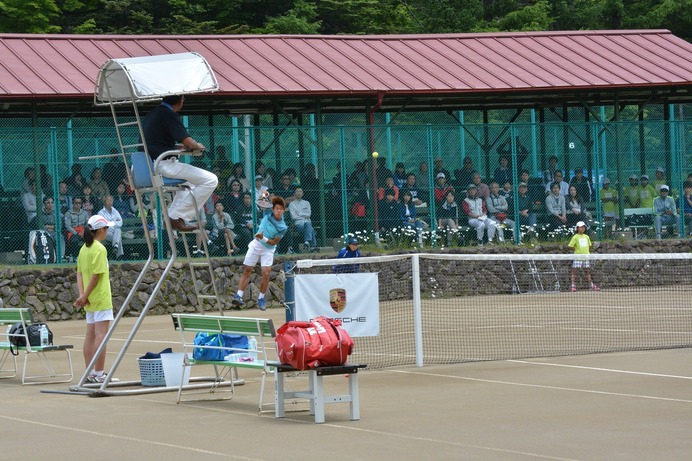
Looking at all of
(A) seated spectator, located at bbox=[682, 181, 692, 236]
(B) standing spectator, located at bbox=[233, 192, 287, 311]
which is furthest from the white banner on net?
(A) seated spectator, located at bbox=[682, 181, 692, 236]

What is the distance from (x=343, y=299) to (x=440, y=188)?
42.8 feet

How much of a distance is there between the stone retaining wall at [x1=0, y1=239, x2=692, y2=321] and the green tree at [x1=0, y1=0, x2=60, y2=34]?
21145 millimetres

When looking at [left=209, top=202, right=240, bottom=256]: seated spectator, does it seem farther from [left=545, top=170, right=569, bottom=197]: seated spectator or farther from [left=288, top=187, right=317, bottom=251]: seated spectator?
[left=545, top=170, right=569, bottom=197]: seated spectator

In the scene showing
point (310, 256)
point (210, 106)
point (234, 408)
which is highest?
point (210, 106)

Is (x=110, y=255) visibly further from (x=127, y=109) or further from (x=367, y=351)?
(x=367, y=351)

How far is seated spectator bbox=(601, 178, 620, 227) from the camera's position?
28.7 m

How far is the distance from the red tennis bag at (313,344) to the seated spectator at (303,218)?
1477 centimetres

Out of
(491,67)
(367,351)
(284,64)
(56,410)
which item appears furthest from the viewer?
(491,67)

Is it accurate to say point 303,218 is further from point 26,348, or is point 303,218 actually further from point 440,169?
point 26,348

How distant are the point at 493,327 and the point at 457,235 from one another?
753 centimetres

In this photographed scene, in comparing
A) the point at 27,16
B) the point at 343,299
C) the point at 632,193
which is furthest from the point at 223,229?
the point at 27,16

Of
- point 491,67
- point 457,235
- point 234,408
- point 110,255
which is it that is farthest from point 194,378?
point 491,67

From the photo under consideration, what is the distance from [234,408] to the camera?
458 inches

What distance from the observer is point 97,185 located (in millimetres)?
24000
